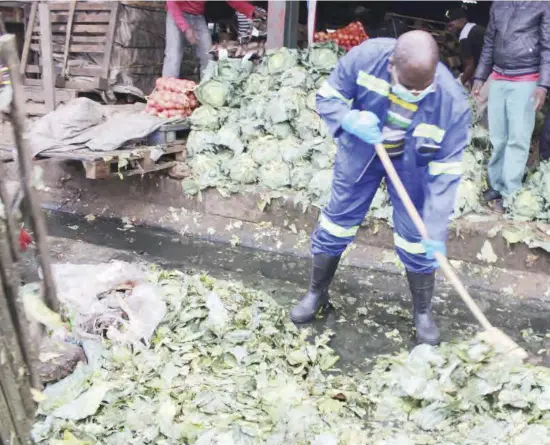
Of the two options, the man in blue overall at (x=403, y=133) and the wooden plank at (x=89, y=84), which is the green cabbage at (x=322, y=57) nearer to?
the wooden plank at (x=89, y=84)

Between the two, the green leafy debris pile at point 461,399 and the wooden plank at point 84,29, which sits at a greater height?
the wooden plank at point 84,29

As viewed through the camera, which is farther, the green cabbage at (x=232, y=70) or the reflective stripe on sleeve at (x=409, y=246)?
the green cabbage at (x=232, y=70)

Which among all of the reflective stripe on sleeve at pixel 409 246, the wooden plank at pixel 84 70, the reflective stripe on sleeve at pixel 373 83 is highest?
the reflective stripe on sleeve at pixel 373 83

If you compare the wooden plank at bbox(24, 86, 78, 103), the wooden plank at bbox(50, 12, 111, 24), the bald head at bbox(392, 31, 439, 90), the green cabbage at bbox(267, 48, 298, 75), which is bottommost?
the wooden plank at bbox(24, 86, 78, 103)

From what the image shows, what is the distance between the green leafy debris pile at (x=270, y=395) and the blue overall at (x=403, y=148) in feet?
2.80

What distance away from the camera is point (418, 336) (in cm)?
409

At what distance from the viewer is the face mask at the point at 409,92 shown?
124 inches

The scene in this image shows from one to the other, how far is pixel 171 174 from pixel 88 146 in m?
1.02

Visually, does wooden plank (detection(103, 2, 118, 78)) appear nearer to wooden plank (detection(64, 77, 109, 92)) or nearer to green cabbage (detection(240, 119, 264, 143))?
wooden plank (detection(64, 77, 109, 92))

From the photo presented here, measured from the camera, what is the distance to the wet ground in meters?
A: 4.16

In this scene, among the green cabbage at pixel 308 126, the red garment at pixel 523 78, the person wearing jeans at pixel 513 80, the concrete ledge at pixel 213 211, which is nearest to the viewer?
the person wearing jeans at pixel 513 80

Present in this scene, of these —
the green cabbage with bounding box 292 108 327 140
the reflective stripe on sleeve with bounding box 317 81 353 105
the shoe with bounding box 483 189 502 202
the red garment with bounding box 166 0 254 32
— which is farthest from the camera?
the red garment with bounding box 166 0 254 32

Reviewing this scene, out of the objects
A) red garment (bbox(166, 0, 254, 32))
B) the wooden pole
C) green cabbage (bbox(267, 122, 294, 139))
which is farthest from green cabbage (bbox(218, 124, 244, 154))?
the wooden pole

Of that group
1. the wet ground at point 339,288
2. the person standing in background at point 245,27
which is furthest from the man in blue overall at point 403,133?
the person standing in background at point 245,27
